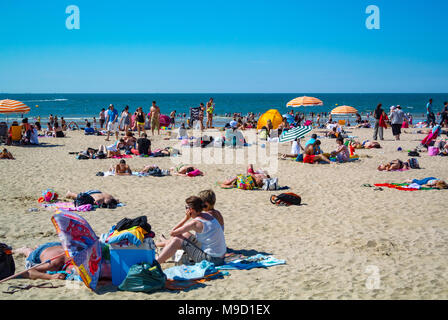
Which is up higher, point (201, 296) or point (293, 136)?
point (293, 136)

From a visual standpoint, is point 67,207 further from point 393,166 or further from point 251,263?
point 393,166

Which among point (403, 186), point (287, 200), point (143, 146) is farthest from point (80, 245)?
point (143, 146)

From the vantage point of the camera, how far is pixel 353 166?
44.4 ft

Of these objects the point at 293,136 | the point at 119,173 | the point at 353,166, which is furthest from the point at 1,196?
the point at 293,136

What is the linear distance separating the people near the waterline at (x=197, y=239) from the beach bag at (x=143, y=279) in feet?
2.18

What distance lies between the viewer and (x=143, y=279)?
4.41 m

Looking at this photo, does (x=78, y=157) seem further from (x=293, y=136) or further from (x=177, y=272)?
(x=177, y=272)

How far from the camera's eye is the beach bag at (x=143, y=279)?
14.4ft

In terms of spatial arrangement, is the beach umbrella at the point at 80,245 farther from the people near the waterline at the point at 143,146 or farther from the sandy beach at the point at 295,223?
the people near the waterline at the point at 143,146

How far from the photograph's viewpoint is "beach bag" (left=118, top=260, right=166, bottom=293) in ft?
14.4

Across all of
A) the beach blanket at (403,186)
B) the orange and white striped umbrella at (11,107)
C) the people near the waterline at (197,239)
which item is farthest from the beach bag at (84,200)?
the orange and white striped umbrella at (11,107)

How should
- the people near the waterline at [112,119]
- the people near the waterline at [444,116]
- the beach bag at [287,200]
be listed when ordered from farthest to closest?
the people near the waterline at [444,116] → the people near the waterline at [112,119] → the beach bag at [287,200]

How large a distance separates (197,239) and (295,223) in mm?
2592
